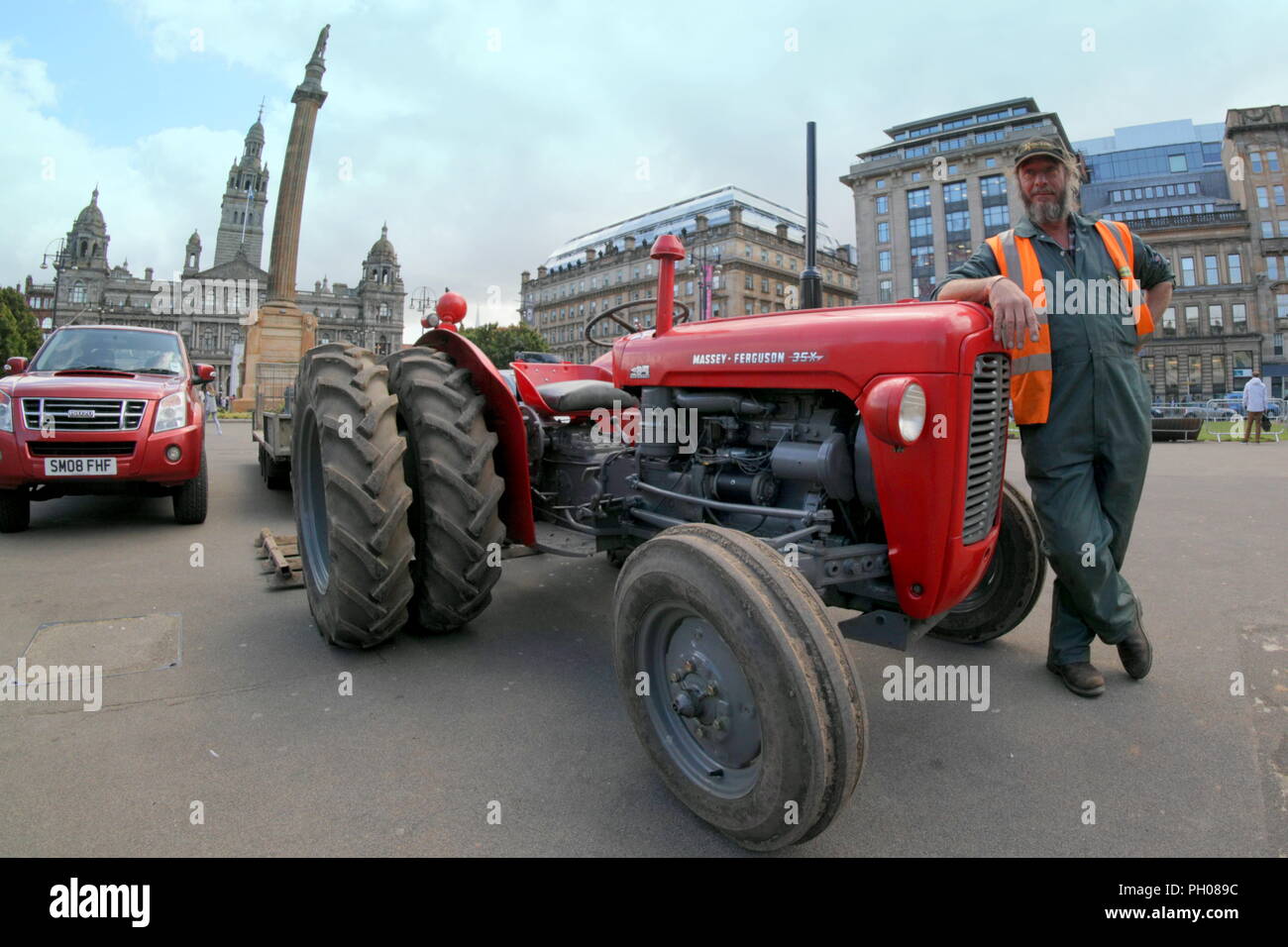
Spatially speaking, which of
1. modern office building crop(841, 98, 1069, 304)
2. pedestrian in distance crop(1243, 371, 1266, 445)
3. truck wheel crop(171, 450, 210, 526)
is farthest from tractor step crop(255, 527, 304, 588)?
modern office building crop(841, 98, 1069, 304)

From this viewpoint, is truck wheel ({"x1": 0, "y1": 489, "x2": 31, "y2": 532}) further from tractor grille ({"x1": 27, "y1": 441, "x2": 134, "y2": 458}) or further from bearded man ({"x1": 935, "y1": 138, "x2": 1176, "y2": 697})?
bearded man ({"x1": 935, "y1": 138, "x2": 1176, "y2": 697})

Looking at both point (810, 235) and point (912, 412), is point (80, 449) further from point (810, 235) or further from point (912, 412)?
point (912, 412)

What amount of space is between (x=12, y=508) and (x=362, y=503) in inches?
199

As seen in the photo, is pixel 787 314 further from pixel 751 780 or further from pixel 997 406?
pixel 751 780

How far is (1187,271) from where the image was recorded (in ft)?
205

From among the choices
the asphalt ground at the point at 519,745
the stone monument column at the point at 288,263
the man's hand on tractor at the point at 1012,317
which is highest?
the stone monument column at the point at 288,263

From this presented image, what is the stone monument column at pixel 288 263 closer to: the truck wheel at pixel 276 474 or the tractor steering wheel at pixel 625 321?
the truck wheel at pixel 276 474

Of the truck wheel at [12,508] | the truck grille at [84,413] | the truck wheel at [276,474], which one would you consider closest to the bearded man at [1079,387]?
the truck grille at [84,413]

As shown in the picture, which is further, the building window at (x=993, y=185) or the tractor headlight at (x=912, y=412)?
the building window at (x=993, y=185)

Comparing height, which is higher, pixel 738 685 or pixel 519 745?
pixel 738 685

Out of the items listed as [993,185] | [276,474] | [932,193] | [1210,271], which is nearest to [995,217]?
[993,185]

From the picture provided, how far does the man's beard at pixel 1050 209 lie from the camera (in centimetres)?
295

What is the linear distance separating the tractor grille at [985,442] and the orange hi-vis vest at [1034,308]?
12.0 inches

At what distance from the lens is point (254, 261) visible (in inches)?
4614
